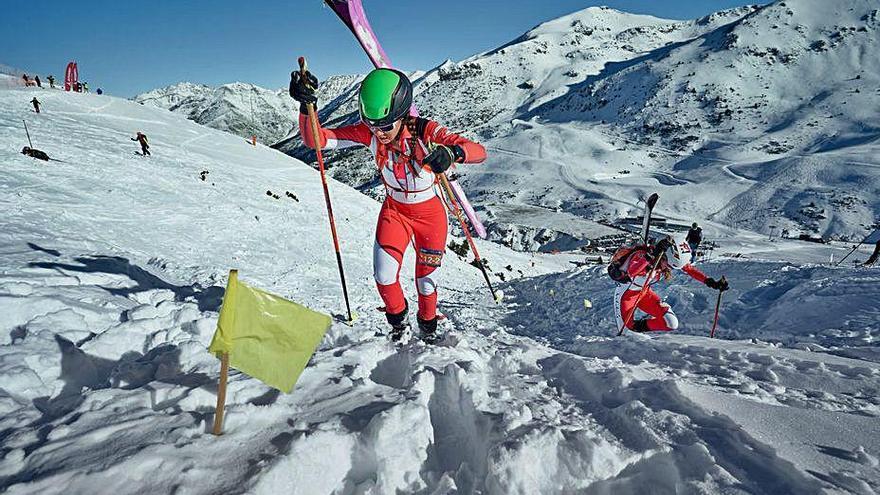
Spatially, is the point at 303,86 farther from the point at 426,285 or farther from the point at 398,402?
the point at 398,402

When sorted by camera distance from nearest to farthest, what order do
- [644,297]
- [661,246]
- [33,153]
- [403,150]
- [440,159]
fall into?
[440,159]
[403,150]
[661,246]
[644,297]
[33,153]

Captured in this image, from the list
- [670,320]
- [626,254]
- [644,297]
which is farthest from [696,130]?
[670,320]

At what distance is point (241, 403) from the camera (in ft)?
8.36

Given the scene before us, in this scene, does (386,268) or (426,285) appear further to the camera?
(426,285)

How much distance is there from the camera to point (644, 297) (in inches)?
271

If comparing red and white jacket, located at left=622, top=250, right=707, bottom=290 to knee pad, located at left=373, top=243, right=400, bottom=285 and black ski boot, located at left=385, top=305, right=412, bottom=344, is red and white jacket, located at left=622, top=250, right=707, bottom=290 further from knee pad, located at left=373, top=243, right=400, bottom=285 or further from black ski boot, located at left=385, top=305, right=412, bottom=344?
knee pad, located at left=373, top=243, right=400, bottom=285

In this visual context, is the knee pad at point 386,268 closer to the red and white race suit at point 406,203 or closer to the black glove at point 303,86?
the red and white race suit at point 406,203

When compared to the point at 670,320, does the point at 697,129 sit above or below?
above

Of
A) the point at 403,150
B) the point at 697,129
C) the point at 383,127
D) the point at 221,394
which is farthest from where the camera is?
the point at 697,129

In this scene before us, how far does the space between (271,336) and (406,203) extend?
2.73 metres

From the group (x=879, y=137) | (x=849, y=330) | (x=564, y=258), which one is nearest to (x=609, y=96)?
(x=879, y=137)

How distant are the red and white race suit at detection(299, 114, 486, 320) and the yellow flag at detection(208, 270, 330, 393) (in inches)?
93.0

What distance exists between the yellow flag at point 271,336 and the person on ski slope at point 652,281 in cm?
598

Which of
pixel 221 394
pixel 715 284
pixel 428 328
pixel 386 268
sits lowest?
pixel 715 284
